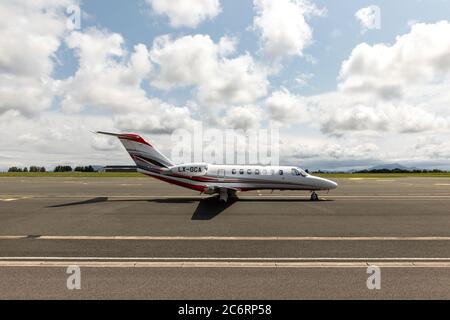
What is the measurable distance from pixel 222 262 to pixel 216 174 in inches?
615

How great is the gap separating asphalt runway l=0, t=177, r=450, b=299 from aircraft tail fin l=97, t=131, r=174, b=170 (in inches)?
329

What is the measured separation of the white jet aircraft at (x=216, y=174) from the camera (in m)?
23.9

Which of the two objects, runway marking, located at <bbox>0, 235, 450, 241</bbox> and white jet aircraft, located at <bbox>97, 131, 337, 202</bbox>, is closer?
runway marking, located at <bbox>0, 235, 450, 241</bbox>

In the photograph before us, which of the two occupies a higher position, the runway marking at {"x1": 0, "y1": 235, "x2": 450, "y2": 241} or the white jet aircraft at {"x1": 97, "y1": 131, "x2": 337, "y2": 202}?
the white jet aircraft at {"x1": 97, "y1": 131, "x2": 337, "y2": 202}

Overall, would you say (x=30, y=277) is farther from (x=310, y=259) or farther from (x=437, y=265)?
(x=437, y=265)

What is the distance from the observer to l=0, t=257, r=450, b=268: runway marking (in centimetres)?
811

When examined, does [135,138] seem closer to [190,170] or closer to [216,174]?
[190,170]

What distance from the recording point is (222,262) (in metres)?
8.44
